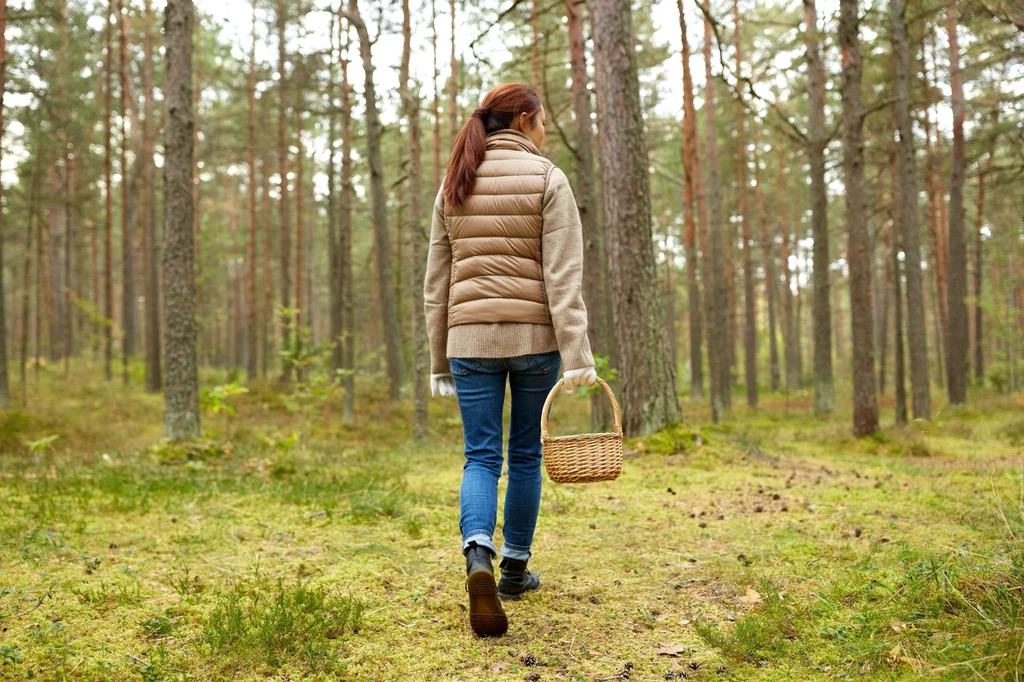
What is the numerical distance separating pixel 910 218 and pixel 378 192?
1022 cm

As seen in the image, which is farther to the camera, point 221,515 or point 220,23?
point 220,23

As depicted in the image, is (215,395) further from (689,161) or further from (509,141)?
(689,161)

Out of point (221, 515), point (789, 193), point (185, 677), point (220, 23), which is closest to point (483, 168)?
point (185, 677)

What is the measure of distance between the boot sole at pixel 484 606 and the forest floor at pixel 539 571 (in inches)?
2.8

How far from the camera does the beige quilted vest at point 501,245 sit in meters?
3.05

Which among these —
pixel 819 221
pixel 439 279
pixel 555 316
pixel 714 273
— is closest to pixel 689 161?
pixel 714 273

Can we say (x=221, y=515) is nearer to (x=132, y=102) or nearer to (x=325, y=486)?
(x=325, y=486)

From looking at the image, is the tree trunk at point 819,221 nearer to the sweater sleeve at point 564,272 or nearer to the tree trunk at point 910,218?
the tree trunk at point 910,218

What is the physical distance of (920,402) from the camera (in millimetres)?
12109

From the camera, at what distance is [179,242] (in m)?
7.64

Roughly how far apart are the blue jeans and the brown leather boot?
0.48ft

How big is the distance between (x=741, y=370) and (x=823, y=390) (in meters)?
26.4

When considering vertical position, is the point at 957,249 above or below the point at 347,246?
below

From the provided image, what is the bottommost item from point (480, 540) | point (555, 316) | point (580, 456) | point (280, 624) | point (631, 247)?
point (280, 624)
